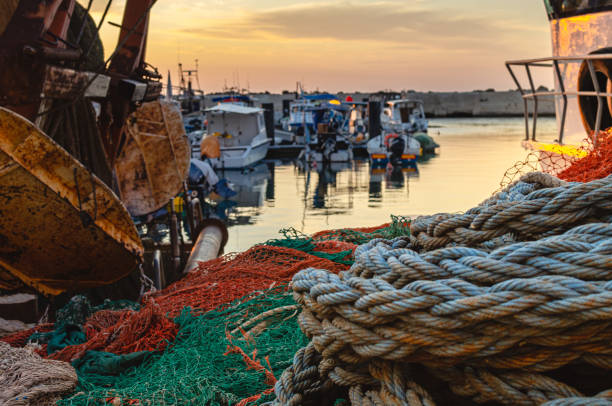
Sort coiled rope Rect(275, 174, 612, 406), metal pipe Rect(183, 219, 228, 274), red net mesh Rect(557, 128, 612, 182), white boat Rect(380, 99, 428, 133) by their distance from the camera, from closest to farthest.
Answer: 1. coiled rope Rect(275, 174, 612, 406)
2. red net mesh Rect(557, 128, 612, 182)
3. metal pipe Rect(183, 219, 228, 274)
4. white boat Rect(380, 99, 428, 133)

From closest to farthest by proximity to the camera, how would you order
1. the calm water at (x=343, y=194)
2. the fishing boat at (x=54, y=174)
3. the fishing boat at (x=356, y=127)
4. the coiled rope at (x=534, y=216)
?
1. the coiled rope at (x=534, y=216)
2. the fishing boat at (x=54, y=174)
3. the calm water at (x=343, y=194)
4. the fishing boat at (x=356, y=127)

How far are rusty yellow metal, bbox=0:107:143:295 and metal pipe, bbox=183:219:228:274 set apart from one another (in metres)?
3.76

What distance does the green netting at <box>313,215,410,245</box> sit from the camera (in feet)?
13.6

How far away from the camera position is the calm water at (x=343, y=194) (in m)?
21.4

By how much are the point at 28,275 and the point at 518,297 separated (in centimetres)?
572

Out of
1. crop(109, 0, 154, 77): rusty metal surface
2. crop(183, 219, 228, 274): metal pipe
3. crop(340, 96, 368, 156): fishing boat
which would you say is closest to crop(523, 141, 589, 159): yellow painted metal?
crop(183, 219, 228, 274): metal pipe

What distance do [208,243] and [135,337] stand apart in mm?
7862

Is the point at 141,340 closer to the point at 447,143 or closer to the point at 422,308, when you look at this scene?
the point at 422,308

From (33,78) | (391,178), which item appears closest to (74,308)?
(33,78)

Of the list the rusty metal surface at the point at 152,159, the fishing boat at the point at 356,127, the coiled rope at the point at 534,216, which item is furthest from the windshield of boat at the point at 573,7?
the fishing boat at the point at 356,127

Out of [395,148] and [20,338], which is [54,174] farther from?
[395,148]

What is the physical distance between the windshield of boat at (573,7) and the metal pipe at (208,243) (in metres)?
6.86

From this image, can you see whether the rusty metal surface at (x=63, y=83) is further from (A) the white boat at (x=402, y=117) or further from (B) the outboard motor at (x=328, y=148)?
(A) the white boat at (x=402, y=117)

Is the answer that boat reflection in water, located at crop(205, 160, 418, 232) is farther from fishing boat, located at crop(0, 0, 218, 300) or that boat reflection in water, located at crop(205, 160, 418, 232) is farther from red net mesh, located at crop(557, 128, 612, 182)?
red net mesh, located at crop(557, 128, 612, 182)
